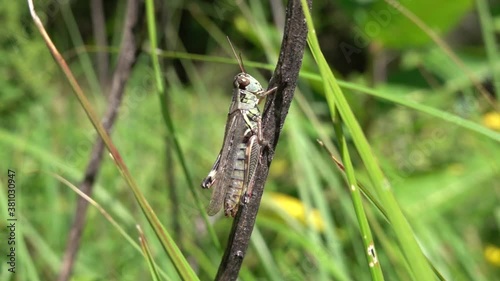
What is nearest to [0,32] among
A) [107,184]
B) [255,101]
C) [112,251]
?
[107,184]

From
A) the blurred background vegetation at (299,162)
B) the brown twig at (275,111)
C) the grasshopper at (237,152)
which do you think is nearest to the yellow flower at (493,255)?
the blurred background vegetation at (299,162)

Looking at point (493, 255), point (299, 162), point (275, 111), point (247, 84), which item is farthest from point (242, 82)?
point (493, 255)

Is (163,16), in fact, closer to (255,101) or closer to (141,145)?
(255,101)

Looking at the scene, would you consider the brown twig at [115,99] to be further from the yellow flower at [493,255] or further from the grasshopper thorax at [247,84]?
the yellow flower at [493,255]

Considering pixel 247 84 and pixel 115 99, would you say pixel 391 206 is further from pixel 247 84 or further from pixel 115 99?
pixel 115 99

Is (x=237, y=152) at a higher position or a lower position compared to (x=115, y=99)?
lower

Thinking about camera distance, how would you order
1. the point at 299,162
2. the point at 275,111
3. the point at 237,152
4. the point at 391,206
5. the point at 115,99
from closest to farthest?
the point at 391,206
the point at 275,111
the point at 237,152
the point at 115,99
the point at 299,162
